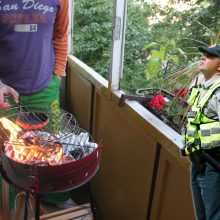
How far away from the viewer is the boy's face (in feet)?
3.38

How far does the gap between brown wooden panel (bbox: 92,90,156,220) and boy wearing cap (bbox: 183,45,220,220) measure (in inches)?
20.4

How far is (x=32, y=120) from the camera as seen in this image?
1512 mm

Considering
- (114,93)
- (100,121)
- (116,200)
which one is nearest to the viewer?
(114,93)

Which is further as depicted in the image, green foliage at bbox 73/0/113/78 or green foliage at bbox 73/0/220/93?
green foliage at bbox 73/0/113/78

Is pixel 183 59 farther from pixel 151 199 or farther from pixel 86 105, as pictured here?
pixel 86 105

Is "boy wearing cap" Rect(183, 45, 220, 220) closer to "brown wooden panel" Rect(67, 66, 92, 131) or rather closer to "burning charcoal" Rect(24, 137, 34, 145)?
"burning charcoal" Rect(24, 137, 34, 145)

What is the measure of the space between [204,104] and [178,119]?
571mm

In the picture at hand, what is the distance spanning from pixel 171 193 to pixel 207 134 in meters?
0.61

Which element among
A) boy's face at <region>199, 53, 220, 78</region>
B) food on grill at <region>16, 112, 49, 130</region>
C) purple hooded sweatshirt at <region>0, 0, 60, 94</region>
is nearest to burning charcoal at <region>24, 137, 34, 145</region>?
food on grill at <region>16, 112, 49, 130</region>

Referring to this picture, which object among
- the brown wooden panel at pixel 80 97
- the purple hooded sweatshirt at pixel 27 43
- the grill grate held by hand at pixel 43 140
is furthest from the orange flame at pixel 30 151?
the brown wooden panel at pixel 80 97

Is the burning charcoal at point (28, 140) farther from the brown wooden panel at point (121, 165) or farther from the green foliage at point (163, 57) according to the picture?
the green foliage at point (163, 57)

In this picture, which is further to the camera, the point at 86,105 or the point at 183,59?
the point at 86,105

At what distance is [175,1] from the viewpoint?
1.61 meters

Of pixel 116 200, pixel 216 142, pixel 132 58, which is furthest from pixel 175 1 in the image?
pixel 116 200
